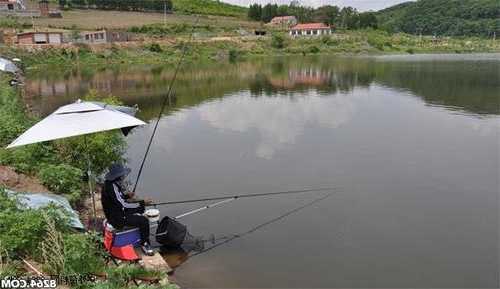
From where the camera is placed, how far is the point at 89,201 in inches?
396

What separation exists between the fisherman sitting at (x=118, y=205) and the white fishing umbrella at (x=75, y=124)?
71cm

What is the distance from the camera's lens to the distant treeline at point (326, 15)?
13262 centimetres

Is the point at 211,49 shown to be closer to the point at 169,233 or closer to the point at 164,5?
the point at 164,5

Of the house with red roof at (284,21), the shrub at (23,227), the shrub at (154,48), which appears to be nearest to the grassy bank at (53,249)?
the shrub at (23,227)

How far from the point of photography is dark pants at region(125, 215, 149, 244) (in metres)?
7.39

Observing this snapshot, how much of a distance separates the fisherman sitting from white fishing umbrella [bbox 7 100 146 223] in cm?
71

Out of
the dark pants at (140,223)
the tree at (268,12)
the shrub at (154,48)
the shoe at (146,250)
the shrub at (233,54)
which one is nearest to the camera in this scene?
the dark pants at (140,223)

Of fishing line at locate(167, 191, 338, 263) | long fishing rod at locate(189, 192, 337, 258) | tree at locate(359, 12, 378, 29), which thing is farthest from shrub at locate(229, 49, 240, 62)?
fishing line at locate(167, 191, 338, 263)

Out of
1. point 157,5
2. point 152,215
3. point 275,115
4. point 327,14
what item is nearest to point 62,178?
point 152,215

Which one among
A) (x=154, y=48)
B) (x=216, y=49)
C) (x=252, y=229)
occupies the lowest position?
(x=252, y=229)

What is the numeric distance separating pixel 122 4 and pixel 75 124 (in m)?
119

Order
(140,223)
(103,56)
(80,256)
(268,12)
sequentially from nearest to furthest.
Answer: (80,256), (140,223), (103,56), (268,12)

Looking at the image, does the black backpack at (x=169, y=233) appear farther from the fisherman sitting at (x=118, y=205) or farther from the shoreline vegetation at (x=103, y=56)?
the shoreline vegetation at (x=103, y=56)

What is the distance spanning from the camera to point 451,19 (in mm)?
169250
